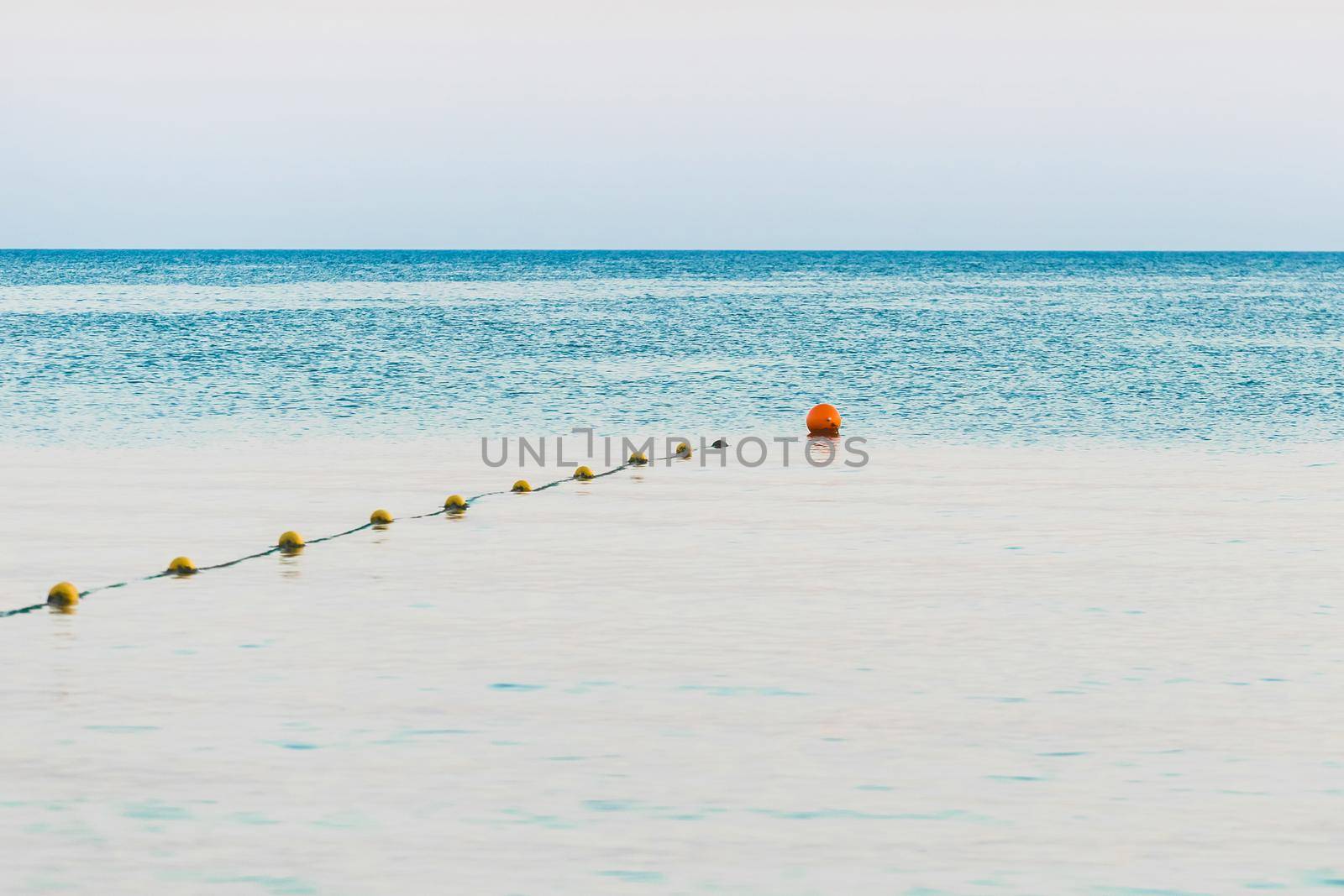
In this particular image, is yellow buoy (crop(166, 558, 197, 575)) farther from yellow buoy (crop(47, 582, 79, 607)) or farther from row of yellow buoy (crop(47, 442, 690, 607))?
yellow buoy (crop(47, 582, 79, 607))

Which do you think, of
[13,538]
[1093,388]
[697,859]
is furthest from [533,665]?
[1093,388]

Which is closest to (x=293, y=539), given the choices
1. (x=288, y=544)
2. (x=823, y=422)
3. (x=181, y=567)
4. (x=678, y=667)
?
(x=288, y=544)

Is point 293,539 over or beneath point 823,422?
over

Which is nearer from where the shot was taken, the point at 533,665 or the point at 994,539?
the point at 533,665

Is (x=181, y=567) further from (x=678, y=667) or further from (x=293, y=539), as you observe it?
(x=678, y=667)

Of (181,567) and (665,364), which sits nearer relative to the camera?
(181,567)

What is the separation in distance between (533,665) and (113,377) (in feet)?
87.6

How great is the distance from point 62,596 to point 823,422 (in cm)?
A: 1314

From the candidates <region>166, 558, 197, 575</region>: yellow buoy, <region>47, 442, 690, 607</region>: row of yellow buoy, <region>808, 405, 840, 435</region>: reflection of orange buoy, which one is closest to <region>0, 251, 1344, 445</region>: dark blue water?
<region>808, 405, 840, 435</region>: reflection of orange buoy

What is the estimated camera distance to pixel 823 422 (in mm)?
21188

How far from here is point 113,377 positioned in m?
32.4

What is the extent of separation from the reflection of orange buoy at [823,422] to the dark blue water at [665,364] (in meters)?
1.32

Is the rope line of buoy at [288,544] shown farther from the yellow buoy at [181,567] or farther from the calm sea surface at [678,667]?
the calm sea surface at [678,667]

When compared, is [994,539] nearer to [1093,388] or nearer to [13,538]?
[13,538]
